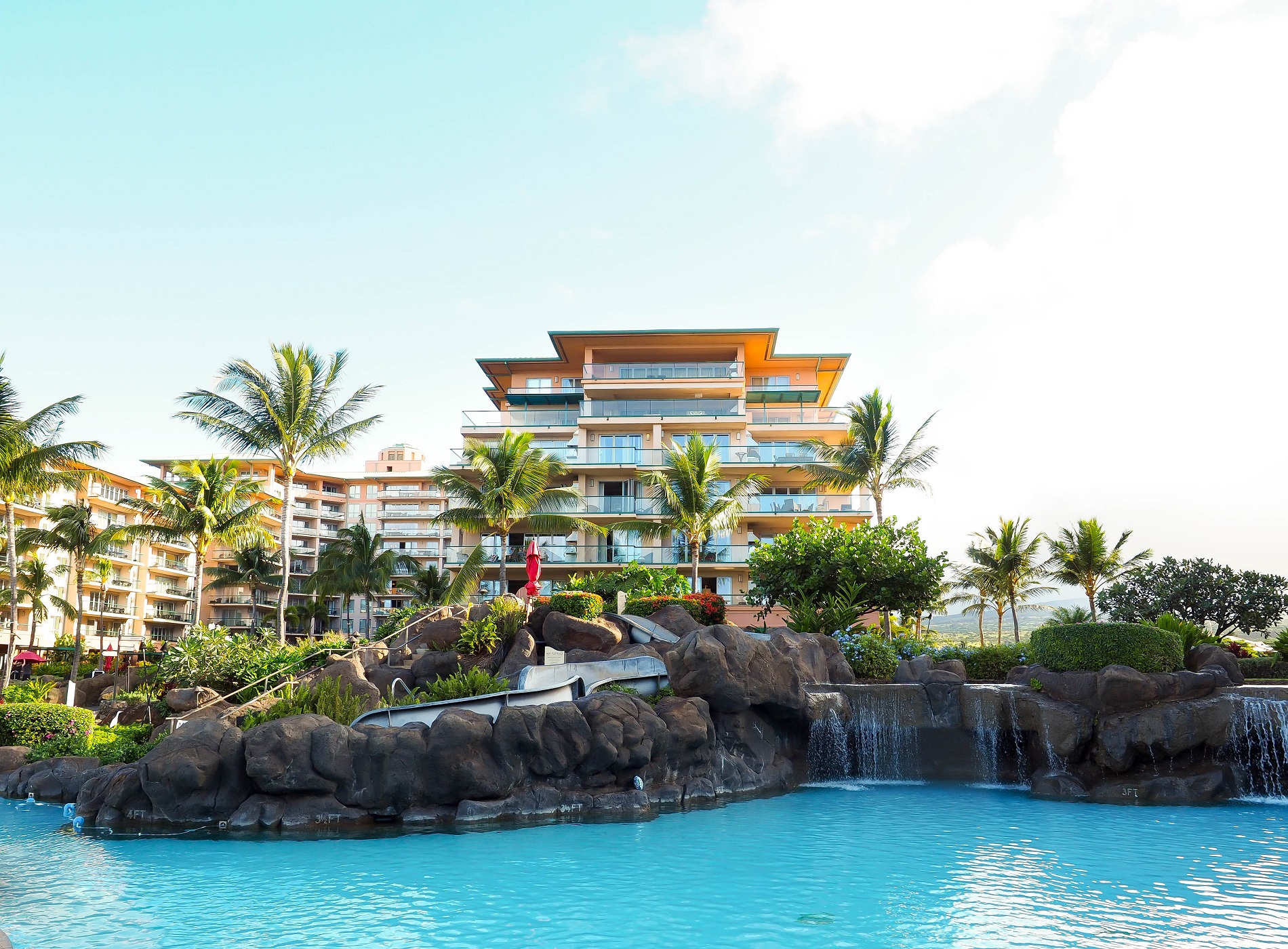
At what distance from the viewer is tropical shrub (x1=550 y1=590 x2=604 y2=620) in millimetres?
25078

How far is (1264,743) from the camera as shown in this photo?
17906mm

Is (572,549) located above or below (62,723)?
above

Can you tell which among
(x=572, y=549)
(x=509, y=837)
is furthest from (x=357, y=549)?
(x=509, y=837)

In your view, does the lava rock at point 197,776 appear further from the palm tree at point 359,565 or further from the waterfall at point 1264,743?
the palm tree at point 359,565

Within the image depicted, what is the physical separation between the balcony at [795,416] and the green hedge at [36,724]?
109ft

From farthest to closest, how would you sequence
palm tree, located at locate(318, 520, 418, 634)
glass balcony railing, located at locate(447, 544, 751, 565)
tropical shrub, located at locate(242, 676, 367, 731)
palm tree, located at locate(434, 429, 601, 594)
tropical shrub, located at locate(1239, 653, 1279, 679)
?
palm tree, located at locate(318, 520, 418, 634), glass balcony railing, located at locate(447, 544, 751, 565), palm tree, located at locate(434, 429, 601, 594), tropical shrub, located at locate(1239, 653, 1279, 679), tropical shrub, located at locate(242, 676, 367, 731)

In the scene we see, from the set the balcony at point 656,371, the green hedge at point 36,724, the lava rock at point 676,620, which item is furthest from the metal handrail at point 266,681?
the balcony at point 656,371

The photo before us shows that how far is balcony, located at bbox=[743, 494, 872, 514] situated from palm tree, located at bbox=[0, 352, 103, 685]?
90.3ft

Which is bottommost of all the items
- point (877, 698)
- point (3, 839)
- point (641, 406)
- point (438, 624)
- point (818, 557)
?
point (3, 839)

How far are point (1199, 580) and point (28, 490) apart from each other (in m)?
42.8

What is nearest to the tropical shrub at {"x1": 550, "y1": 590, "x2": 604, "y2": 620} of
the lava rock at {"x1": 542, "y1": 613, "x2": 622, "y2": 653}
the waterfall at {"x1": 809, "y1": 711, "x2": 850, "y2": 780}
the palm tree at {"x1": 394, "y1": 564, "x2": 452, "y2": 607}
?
the lava rock at {"x1": 542, "y1": 613, "x2": 622, "y2": 653}

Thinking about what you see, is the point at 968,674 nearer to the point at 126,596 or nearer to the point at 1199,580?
the point at 1199,580

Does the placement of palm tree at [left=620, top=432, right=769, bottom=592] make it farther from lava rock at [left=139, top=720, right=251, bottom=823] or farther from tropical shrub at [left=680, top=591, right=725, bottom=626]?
lava rock at [left=139, top=720, right=251, bottom=823]

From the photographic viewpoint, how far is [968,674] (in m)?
24.2
